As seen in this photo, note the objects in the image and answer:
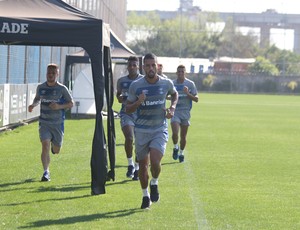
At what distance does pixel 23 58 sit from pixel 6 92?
5.09 metres

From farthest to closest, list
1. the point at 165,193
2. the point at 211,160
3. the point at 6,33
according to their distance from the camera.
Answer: the point at 211,160 → the point at 165,193 → the point at 6,33

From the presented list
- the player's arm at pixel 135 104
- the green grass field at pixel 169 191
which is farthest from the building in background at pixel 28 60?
the player's arm at pixel 135 104

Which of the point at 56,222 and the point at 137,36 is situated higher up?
the point at 137,36

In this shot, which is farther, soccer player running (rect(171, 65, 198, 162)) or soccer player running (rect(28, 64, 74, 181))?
soccer player running (rect(171, 65, 198, 162))

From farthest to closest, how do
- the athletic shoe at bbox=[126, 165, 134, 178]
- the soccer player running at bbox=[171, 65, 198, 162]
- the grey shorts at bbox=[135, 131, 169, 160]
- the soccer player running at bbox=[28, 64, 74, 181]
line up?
1. the soccer player running at bbox=[171, 65, 198, 162]
2. the athletic shoe at bbox=[126, 165, 134, 178]
3. the soccer player running at bbox=[28, 64, 74, 181]
4. the grey shorts at bbox=[135, 131, 169, 160]

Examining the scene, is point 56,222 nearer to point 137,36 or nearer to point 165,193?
point 165,193

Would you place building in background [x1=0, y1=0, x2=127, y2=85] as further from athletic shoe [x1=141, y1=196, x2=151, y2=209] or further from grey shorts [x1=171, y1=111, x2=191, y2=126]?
athletic shoe [x1=141, y1=196, x2=151, y2=209]

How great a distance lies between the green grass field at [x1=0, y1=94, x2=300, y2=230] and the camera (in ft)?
34.6

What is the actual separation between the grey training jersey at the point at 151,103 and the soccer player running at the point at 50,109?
2710 millimetres

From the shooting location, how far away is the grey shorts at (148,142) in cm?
1155

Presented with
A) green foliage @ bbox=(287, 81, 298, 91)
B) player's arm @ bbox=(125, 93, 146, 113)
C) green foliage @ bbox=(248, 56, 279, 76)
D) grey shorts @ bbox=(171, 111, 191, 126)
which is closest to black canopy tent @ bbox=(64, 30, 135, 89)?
grey shorts @ bbox=(171, 111, 191, 126)

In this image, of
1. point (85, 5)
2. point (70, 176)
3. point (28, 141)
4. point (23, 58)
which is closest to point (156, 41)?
point (85, 5)

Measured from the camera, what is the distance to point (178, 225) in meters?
10.3

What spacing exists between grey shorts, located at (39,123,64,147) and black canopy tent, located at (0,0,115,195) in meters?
1.46
